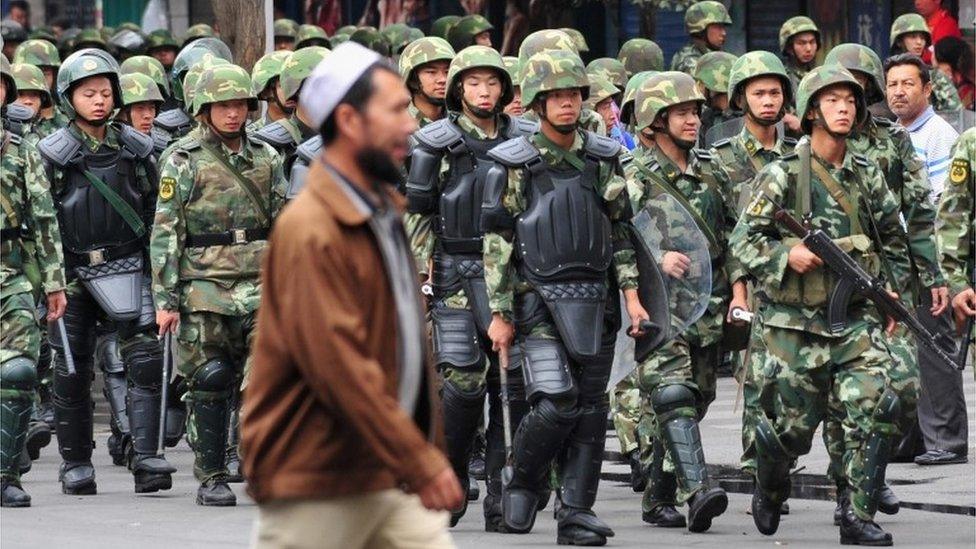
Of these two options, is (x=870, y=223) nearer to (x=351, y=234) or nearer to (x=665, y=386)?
(x=665, y=386)

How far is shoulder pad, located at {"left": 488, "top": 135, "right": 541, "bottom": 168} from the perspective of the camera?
411 inches

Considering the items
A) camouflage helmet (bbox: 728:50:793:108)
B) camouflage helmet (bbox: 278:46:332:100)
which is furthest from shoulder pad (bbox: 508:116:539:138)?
camouflage helmet (bbox: 278:46:332:100)

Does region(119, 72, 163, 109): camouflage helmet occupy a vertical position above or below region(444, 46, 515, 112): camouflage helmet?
below

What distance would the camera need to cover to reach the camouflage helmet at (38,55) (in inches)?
715

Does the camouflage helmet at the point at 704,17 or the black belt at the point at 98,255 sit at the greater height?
the camouflage helmet at the point at 704,17

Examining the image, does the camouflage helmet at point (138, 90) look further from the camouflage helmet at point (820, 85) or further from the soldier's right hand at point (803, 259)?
the soldier's right hand at point (803, 259)

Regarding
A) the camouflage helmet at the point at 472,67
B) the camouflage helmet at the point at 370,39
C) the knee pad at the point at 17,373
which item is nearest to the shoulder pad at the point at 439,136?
the camouflage helmet at the point at 472,67

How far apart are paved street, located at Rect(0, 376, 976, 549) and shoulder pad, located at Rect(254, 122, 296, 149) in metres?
1.64

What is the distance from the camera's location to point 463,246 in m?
11.2

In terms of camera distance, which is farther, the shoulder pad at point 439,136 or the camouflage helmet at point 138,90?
the camouflage helmet at point 138,90

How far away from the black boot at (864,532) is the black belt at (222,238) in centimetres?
315

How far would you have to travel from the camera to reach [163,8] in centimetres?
3169

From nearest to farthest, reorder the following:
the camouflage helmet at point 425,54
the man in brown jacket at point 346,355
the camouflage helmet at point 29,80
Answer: the man in brown jacket at point 346,355 < the camouflage helmet at point 425,54 < the camouflage helmet at point 29,80

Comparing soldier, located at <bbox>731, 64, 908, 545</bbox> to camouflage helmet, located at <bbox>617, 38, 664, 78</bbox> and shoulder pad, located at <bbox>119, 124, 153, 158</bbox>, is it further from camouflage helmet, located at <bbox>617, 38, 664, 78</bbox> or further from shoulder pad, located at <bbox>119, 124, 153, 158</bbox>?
camouflage helmet, located at <bbox>617, 38, 664, 78</bbox>
